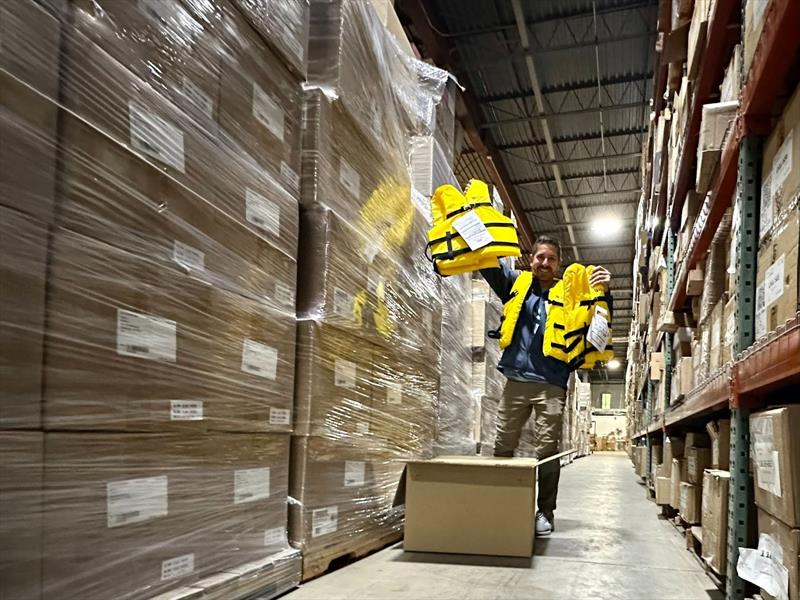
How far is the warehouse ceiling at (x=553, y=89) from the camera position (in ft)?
23.7

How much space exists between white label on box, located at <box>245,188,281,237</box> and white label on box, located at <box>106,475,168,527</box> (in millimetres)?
873

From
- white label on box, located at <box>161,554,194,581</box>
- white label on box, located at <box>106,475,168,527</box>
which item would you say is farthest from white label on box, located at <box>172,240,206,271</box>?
white label on box, located at <box>161,554,194,581</box>

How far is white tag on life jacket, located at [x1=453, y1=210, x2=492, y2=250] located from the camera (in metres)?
3.21

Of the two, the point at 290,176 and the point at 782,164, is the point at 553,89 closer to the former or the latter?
the point at 290,176

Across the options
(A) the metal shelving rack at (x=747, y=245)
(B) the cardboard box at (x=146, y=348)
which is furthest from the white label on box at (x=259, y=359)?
(A) the metal shelving rack at (x=747, y=245)

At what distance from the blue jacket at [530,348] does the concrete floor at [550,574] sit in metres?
0.87

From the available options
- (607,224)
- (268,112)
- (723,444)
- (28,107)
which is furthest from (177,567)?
(607,224)

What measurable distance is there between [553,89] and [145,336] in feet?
27.1

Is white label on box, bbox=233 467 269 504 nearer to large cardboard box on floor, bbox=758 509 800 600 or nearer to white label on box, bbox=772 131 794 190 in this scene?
large cardboard box on floor, bbox=758 509 800 600

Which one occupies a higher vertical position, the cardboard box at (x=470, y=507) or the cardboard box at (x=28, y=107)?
the cardboard box at (x=28, y=107)

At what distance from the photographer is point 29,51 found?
1321 millimetres

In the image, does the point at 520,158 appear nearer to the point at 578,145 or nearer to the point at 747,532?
the point at 578,145

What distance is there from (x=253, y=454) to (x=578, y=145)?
31.9ft

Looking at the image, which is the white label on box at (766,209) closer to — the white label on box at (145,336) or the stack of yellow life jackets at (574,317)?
the stack of yellow life jackets at (574,317)
